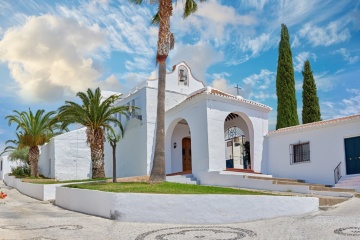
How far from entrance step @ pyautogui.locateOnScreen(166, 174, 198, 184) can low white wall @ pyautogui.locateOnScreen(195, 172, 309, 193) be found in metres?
0.32

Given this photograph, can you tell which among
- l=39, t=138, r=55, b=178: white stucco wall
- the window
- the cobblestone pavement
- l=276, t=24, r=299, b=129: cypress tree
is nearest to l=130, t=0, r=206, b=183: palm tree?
the cobblestone pavement

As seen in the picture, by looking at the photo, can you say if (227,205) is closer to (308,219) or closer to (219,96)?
(308,219)

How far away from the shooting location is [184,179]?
2133cm

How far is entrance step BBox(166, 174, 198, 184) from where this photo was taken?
20984mm

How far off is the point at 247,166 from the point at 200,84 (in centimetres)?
657

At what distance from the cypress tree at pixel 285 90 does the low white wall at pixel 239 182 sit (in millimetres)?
10321

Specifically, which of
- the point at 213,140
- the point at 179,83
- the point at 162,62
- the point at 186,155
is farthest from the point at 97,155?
the point at 162,62

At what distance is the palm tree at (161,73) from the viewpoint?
17.2m

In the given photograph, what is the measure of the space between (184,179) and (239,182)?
127 inches

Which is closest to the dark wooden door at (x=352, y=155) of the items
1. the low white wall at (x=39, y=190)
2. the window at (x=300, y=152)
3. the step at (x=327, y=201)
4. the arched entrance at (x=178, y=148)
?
the window at (x=300, y=152)

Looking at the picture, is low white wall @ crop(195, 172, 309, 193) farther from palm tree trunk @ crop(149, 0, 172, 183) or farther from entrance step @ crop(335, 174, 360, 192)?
palm tree trunk @ crop(149, 0, 172, 183)

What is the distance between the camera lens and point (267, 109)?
954 inches

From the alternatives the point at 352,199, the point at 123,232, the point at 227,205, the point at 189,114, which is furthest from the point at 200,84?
the point at 123,232

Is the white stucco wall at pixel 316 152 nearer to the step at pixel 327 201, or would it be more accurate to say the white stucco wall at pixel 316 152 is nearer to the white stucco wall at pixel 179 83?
the step at pixel 327 201
